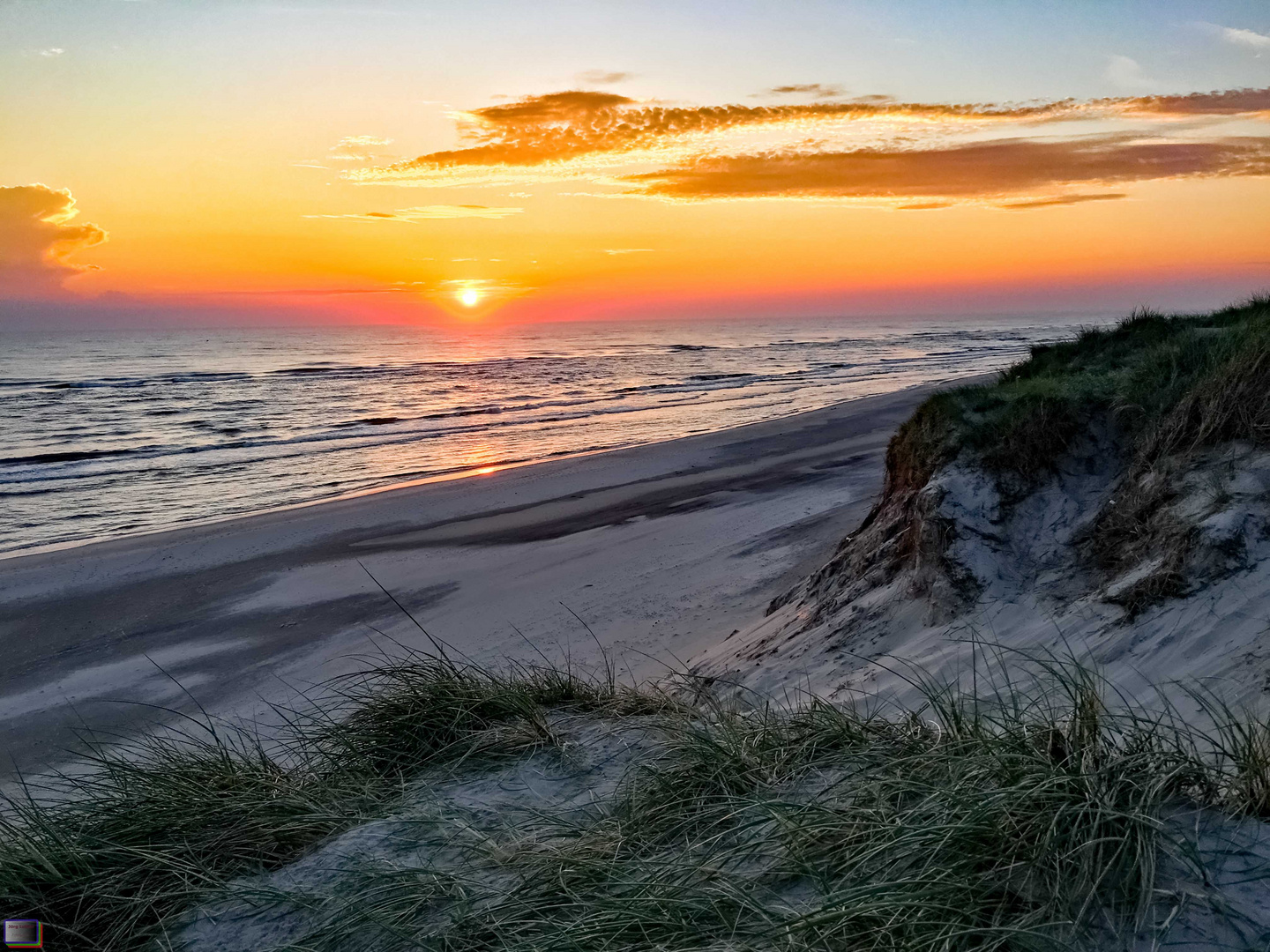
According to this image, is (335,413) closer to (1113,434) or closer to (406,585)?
(406,585)

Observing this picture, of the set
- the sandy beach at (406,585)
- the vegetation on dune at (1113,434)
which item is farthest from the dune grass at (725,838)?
the sandy beach at (406,585)

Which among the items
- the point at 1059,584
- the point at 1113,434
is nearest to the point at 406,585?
the point at 1059,584

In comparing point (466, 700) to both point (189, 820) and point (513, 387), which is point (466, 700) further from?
point (513, 387)

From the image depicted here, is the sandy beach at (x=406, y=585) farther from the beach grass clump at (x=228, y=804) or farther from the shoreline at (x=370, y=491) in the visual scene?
the beach grass clump at (x=228, y=804)

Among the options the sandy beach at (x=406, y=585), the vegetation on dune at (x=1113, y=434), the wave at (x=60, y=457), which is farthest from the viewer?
the wave at (x=60, y=457)

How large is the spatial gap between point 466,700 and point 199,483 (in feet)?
61.8

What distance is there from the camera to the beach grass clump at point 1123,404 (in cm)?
567

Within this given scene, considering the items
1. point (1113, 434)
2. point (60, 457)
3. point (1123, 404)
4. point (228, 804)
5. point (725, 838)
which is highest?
point (1123, 404)

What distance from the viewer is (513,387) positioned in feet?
140

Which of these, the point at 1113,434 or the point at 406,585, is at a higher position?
the point at 1113,434

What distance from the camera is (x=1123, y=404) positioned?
6.73 metres

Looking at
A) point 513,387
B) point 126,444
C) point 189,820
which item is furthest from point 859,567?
point 513,387

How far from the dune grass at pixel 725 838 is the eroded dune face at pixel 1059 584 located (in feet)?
2.53

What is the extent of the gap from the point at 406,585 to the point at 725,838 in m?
9.60
